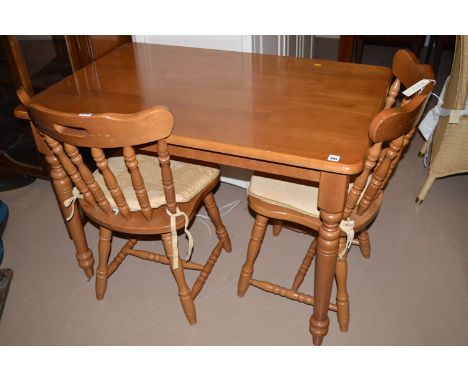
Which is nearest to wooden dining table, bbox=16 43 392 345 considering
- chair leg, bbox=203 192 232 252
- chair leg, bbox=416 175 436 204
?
chair leg, bbox=203 192 232 252

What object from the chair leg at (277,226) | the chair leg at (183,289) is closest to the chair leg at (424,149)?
the chair leg at (277,226)

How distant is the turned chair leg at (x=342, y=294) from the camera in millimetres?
1632

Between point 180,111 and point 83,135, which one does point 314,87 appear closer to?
point 180,111

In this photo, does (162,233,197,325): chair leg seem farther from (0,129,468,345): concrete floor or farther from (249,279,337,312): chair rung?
(249,279,337,312): chair rung

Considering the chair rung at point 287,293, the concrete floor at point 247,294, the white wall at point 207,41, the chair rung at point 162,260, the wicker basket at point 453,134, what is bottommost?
the concrete floor at point 247,294

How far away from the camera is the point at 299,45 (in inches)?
104

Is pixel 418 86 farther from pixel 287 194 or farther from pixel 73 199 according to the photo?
pixel 73 199

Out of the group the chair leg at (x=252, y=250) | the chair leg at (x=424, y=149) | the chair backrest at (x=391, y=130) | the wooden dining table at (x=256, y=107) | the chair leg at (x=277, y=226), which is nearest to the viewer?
the chair backrest at (x=391, y=130)

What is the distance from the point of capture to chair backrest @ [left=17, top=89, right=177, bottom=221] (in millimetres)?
1239

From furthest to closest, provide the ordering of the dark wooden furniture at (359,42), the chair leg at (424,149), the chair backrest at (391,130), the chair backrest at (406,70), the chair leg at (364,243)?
the dark wooden furniture at (359,42), the chair leg at (424,149), the chair leg at (364,243), the chair backrest at (406,70), the chair backrest at (391,130)

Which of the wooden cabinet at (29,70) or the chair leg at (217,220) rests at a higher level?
the wooden cabinet at (29,70)

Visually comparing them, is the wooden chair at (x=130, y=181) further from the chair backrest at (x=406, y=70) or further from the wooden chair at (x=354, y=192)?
the chair backrest at (x=406, y=70)

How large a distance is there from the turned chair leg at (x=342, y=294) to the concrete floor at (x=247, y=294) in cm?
6
